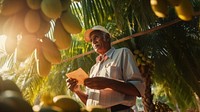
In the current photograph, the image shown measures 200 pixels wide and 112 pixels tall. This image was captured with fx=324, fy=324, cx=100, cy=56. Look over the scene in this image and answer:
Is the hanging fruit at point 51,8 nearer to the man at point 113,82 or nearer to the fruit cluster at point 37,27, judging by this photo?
the fruit cluster at point 37,27

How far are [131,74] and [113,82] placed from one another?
162 millimetres

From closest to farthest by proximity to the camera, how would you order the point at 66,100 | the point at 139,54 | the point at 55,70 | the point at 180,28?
1. the point at 66,100
2. the point at 180,28
3. the point at 139,54
4. the point at 55,70

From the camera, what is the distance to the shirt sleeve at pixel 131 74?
2.17 meters

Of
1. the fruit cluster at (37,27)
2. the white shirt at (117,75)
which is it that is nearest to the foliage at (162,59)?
the white shirt at (117,75)

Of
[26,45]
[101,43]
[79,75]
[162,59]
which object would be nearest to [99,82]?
[79,75]

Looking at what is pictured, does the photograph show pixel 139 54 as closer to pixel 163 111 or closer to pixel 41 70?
pixel 163 111

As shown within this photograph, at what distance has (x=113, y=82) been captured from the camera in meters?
2.10

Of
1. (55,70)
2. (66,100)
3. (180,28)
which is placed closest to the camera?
(66,100)

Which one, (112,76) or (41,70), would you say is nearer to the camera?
(41,70)

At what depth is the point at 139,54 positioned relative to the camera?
241 inches

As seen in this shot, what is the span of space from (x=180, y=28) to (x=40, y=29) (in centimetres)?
495

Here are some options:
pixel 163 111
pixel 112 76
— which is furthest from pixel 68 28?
pixel 163 111

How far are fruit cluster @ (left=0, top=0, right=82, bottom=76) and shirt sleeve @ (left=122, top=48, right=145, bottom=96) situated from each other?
1152 millimetres

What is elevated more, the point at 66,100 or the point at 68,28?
the point at 68,28
